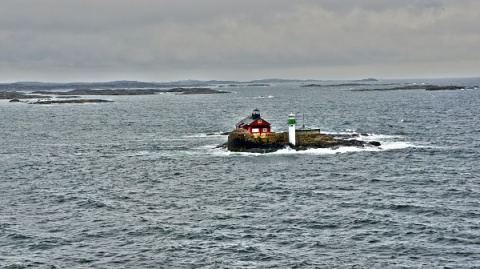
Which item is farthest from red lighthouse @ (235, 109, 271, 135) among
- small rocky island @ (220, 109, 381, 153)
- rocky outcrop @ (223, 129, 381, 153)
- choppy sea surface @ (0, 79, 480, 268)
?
choppy sea surface @ (0, 79, 480, 268)

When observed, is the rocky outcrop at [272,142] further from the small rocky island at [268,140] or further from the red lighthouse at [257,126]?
the red lighthouse at [257,126]

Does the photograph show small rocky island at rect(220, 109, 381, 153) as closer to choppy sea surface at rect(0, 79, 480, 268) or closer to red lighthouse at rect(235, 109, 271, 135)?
Result: red lighthouse at rect(235, 109, 271, 135)

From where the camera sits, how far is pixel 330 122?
11356cm

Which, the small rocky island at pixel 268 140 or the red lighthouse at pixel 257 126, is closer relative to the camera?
the small rocky island at pixel 268 140

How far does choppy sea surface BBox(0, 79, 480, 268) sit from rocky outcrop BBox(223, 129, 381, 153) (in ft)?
4.43

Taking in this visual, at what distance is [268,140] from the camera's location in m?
69.4

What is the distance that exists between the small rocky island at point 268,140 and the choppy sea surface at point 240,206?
4.80 feet

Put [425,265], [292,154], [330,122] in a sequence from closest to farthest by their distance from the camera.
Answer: [425,265] → [292,154] → [330,122]

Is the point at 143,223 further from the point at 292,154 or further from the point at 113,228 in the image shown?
the point at 292,154

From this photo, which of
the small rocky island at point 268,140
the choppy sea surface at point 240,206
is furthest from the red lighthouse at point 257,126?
the choppy sea surface at point 240,206

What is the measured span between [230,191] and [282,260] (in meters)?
18.3

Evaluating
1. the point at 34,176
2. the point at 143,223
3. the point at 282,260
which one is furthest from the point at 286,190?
the point at 34,176

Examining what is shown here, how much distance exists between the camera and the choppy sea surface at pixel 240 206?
31.9 metres

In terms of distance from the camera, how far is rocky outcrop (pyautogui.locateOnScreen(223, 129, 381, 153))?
225ft
